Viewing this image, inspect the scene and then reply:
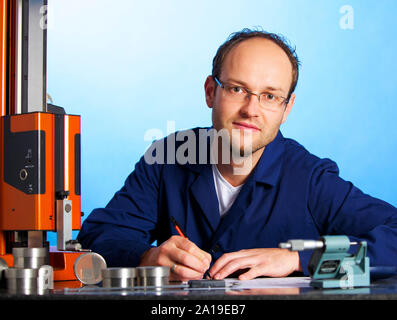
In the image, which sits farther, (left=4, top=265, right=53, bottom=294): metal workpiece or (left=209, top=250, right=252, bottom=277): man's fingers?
(left=209, top=250, right=252, bottom=277): man's fingers

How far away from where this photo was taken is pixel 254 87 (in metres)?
2.30

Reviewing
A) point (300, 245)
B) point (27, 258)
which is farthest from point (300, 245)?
point (27, 258)

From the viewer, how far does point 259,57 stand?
2.35m

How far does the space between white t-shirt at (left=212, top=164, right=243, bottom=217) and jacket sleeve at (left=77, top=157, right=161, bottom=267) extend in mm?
269

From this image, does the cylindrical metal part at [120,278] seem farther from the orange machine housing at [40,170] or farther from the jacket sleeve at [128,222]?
the jacket sleeve at [128,222]

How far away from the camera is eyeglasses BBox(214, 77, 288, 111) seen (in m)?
2.32

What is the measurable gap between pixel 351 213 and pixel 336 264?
2.92ft

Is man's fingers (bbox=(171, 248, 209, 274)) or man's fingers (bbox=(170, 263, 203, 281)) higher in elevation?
man's fingers (bbox=(171, 248, 209, 274))

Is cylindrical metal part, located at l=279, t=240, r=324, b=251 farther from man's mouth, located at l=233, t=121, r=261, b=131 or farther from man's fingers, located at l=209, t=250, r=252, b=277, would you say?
man's mouth, located at l=233, t=121, r=261, b=131

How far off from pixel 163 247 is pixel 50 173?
401 millimetres

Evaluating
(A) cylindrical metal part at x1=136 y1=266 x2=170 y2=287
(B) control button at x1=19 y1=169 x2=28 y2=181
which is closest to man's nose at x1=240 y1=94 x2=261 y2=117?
(B) control button at x1=19 y1=169 x2=28 y2=181

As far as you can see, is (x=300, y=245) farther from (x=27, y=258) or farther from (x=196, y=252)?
(x=27, y=258)
